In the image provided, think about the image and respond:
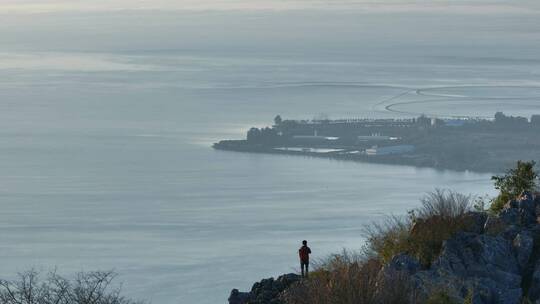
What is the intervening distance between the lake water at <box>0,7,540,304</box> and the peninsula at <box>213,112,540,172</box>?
104 centimetres

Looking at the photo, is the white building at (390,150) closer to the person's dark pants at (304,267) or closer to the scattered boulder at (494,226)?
the person's dark pants at (304,267)

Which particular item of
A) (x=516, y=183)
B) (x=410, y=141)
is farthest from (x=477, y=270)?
(x=410, y=141)

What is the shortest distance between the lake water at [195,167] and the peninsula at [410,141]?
1.04 m

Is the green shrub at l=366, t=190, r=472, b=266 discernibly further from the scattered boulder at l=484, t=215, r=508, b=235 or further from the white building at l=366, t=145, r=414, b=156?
the white building at l=366, t=145, r=414, b=156

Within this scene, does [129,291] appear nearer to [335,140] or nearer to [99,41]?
[335,140]

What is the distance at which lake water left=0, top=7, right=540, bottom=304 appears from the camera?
96.7 ft

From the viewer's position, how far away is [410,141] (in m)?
52.1

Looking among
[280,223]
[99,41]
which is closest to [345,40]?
[99,41]

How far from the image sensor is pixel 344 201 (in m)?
38.6

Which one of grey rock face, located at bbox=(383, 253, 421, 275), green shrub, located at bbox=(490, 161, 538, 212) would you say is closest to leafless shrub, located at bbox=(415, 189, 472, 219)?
green shrub, located at bbox=(490, 161, 538, 212)

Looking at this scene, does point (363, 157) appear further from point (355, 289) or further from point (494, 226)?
point (355, 289)

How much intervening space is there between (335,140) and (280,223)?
1967 centimetres

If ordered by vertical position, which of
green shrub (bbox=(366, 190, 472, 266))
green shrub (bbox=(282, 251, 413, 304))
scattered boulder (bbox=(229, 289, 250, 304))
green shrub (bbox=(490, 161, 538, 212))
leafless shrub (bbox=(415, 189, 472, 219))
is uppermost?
green shrub (bbox=(490, 161, 538, 212))

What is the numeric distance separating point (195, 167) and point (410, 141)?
8.64 meters
